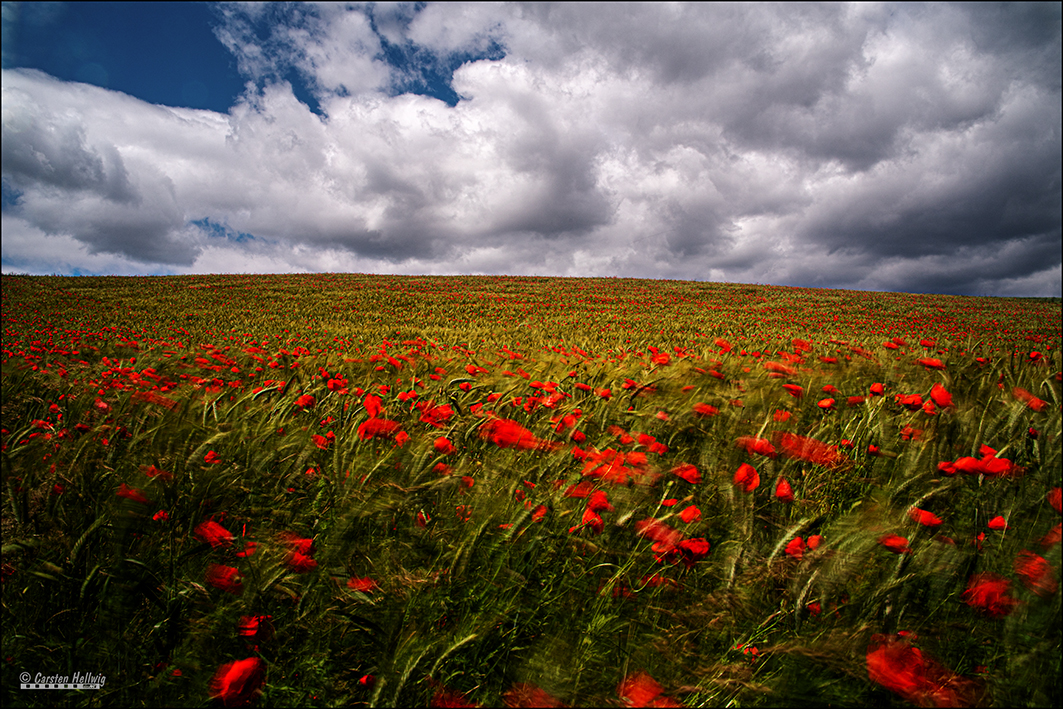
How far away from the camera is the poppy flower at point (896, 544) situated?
1.11 m

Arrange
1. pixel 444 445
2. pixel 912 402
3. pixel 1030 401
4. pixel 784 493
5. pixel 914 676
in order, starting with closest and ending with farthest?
pixel 914 676 → pixel 784 493 → pixel 444 445 → pixel 1030 401 → pixel 912 402

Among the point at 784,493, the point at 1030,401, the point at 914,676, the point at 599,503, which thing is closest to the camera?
the point at 914,676

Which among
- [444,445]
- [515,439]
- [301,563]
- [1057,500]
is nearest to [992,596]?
[1057,500]

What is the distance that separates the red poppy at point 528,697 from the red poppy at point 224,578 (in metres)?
0.72

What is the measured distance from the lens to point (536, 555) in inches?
48.4

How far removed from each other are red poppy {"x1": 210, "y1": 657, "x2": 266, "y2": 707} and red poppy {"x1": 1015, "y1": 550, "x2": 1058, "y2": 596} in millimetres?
1768

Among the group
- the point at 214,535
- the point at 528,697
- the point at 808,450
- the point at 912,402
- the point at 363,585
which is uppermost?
the point at 912,402

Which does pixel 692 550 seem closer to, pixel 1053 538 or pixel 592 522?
pixel 592 522

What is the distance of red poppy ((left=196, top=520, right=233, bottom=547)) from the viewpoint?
1.21 meters

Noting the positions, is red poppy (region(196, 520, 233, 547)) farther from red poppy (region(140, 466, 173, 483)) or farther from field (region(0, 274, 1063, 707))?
red poppy (region(140, 466, 173, 483))

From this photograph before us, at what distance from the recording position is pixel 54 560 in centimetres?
117

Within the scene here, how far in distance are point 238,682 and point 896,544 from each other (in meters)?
1.55

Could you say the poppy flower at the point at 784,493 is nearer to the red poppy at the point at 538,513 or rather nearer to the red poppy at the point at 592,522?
the red poppy at the point at 592,522

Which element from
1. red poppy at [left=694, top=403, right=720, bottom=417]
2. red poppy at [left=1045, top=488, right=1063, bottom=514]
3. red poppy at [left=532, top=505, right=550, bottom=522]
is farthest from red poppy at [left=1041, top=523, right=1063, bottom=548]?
red poppy at [left=532, top=505, right=550, bottom=522]
